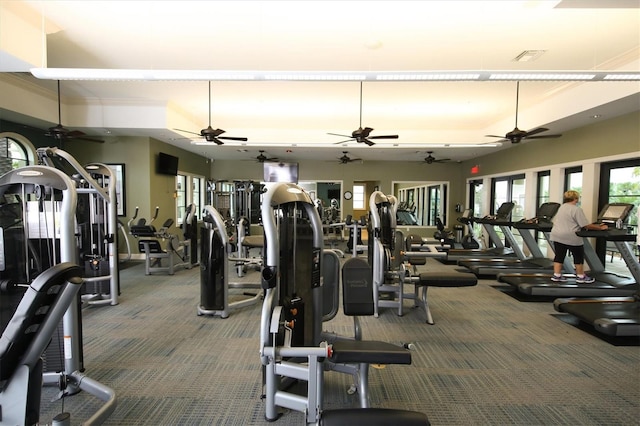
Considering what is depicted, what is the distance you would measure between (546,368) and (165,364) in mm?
3305

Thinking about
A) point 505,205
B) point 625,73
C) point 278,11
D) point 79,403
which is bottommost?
point 79,403

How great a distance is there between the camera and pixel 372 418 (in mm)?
1170

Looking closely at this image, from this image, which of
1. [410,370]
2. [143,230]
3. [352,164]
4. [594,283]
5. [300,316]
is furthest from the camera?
[352,164]

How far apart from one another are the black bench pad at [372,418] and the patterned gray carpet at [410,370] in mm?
997

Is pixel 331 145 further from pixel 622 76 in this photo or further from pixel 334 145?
pixel 622 76

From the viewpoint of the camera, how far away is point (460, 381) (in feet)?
7.97

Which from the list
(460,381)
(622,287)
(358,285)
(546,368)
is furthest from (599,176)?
(358,285)

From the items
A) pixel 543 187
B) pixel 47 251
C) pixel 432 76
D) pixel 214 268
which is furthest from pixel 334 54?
pixel 543 187

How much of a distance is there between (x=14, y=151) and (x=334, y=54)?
6.44 meters

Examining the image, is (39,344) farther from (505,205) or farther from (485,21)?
(505,205)

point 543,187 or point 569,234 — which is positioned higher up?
point 543,187

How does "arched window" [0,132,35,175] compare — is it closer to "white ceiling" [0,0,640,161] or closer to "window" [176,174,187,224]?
"white ceiling" [0,0,640,161]

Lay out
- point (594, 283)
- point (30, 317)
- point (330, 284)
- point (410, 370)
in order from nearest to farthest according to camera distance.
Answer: point (30, 317) < point (330, 284) < point (410, 370) < point (594, 283)

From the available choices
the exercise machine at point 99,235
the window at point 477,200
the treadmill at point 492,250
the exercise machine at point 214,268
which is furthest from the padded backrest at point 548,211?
the exercise machine at point 99,235
